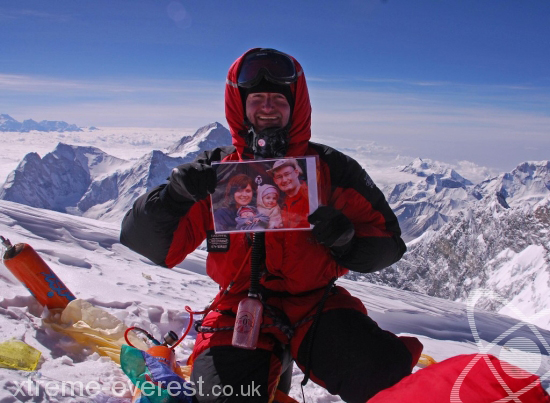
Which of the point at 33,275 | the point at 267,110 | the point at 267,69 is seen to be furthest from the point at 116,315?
the point at 267,69

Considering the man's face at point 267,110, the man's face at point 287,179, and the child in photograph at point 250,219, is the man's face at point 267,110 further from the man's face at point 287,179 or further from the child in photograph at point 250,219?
the child in photograph at point 250,219

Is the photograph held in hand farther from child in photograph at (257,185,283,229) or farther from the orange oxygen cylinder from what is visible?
the orange oxygen cylinder

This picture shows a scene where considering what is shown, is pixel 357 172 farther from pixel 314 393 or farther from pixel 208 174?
pixel 314 393

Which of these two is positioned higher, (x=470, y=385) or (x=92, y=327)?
(x=470, y=385)

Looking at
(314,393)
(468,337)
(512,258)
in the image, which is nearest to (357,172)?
(314,393)

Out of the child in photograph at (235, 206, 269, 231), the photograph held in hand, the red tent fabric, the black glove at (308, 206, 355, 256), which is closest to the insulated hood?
the photograph held in hand

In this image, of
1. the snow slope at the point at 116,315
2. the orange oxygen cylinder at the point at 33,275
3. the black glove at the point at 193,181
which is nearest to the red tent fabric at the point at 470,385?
the snow slope at the point at 116,315

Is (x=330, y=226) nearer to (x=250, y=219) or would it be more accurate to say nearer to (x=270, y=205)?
(x=270, y=205)
